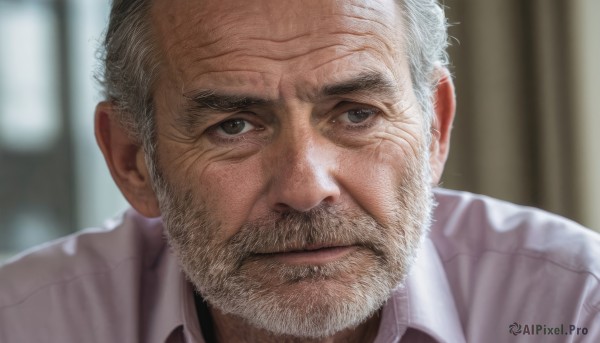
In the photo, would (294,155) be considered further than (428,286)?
No

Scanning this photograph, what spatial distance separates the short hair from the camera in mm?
1762

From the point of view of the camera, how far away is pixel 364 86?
1.61 metres

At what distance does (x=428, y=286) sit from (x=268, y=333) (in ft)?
1.22

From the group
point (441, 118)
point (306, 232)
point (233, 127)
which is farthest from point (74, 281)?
point (441, 118)

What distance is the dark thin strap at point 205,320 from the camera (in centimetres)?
196

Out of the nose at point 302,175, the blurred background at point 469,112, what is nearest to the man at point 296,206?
the nose at point 302,175

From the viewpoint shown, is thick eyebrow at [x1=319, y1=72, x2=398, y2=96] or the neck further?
the neck

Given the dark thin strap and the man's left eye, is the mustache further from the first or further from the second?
the dark thin strap

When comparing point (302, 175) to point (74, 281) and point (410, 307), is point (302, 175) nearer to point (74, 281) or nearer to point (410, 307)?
point (410, 307)

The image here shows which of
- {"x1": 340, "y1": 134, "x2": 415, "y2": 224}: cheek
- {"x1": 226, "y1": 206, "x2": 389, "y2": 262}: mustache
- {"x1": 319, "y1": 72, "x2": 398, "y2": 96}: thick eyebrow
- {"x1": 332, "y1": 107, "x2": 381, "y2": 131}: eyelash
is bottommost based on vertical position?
{"x1": 226, "y1": 206, "x2": 389, "y2": 262}: mustache

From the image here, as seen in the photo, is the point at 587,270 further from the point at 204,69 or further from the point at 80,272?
the point at 80,272

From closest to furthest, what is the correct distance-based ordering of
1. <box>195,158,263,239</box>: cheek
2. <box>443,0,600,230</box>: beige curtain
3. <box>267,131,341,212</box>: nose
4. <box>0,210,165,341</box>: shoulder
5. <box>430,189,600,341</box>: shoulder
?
<box>267,131,341,212</box>: nose, <box>195,158,263,239</box>: cheek, <box>430,189,600,341</box>: shoulder, <box>0,210,165,341</box>: shoulder, <box>443,0,600,230</box>: beige curtain

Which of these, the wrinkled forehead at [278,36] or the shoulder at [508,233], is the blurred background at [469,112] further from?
the shoulder at [508,233]

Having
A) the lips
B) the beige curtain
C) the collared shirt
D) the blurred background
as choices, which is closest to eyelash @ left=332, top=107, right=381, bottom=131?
the lips
